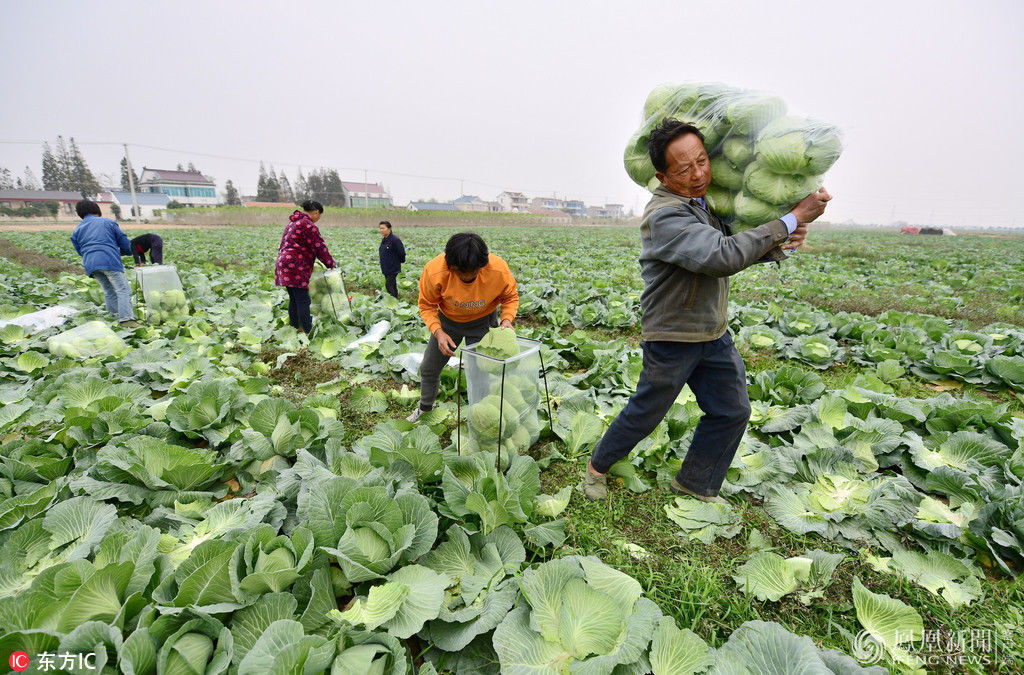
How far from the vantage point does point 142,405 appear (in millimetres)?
3559

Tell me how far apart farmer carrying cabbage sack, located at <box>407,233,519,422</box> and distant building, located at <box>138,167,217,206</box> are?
81367 millimetres

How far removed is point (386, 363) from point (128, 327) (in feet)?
13.5

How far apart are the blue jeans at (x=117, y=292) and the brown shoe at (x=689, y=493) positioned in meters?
7.12

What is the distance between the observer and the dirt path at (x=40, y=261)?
1198 cm

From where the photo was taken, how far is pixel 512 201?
96.1 metres

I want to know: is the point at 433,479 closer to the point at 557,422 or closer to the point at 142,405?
the point at 557,422

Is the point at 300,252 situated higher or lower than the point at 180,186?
lower

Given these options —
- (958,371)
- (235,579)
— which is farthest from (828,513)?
(958,371)

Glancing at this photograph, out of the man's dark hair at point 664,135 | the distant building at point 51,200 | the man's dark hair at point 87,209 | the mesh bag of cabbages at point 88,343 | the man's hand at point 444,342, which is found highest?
the distant building at point 51,200

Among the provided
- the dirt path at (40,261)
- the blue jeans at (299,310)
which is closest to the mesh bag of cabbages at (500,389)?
the blue jeans at (299,310)

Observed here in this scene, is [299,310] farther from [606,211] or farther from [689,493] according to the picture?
[606,211]

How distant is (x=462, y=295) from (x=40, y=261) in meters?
18.3

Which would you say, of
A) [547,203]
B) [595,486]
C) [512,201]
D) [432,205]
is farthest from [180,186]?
[595,486]
